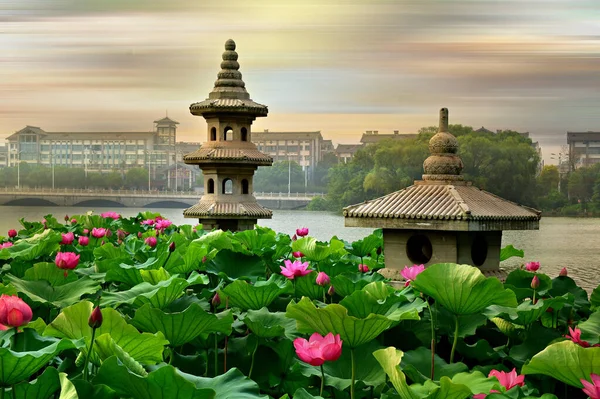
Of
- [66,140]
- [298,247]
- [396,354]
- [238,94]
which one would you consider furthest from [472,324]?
[66,140]

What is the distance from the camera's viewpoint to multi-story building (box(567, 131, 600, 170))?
102 ft

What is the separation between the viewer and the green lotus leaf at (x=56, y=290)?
2748mm

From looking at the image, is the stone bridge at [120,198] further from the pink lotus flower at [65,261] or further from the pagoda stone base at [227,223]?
the pink lotus flower at [65,261]

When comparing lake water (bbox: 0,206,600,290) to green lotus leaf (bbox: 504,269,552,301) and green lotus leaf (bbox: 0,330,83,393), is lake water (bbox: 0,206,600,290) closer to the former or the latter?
green lotus leaf (bbox: 504,269,552,301)

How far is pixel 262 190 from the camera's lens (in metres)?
43.5

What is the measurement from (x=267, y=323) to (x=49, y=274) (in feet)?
3.70

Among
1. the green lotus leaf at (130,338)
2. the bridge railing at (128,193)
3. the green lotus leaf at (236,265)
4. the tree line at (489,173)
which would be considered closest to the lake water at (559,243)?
the tree line at (489,173)

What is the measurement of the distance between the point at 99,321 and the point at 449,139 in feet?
14.9

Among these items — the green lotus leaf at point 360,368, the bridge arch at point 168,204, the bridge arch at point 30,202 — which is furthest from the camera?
the bridge arch at point 168,204

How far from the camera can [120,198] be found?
139 ft

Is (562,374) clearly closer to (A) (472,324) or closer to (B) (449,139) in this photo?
Result: (A) (472,324)

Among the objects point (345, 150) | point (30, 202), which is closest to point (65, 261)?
point (30, 202)

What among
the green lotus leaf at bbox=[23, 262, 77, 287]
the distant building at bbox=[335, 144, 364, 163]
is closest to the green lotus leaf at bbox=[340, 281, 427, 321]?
the green lotus leaf at bbox=[23, 262, 77, 287]

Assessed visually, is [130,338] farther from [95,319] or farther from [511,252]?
[511,252]
